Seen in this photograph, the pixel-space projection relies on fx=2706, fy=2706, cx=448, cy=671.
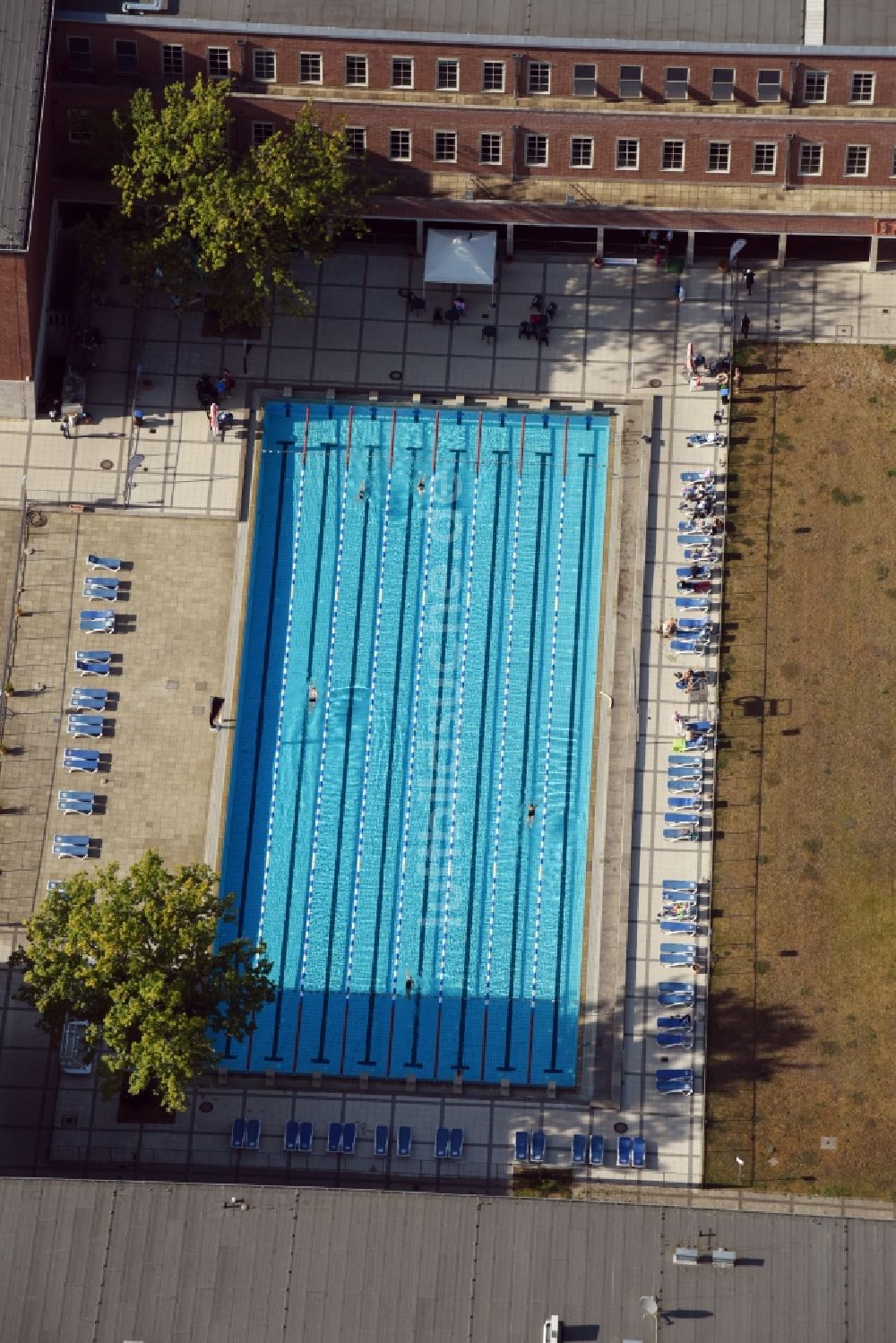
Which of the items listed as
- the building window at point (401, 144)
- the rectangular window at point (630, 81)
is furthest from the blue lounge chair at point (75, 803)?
the rectangular window at point (630, 81)

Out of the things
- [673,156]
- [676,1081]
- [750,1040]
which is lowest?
[676,1081]

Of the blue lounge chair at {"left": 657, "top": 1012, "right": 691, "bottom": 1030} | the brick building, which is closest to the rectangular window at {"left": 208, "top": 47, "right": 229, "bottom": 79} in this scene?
the brick building

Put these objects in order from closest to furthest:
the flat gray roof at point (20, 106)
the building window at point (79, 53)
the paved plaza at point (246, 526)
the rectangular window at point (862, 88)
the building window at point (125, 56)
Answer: the paved plaza at point (246, 526), the flat gray roof at point (20, 106), the building window at point (79, 53), the building window at point (125, 56), the rectangular window at point (862, 88)

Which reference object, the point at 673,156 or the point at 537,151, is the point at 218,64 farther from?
the point at 673,156

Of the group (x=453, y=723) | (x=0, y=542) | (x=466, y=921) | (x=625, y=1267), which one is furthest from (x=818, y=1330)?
(x=0, y=542)

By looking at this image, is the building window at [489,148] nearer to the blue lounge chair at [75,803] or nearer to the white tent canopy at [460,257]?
the white tent canopy at [460,257]

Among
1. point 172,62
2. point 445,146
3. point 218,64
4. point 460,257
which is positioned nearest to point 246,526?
point 460,257

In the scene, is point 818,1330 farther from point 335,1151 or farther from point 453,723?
point 453,723
